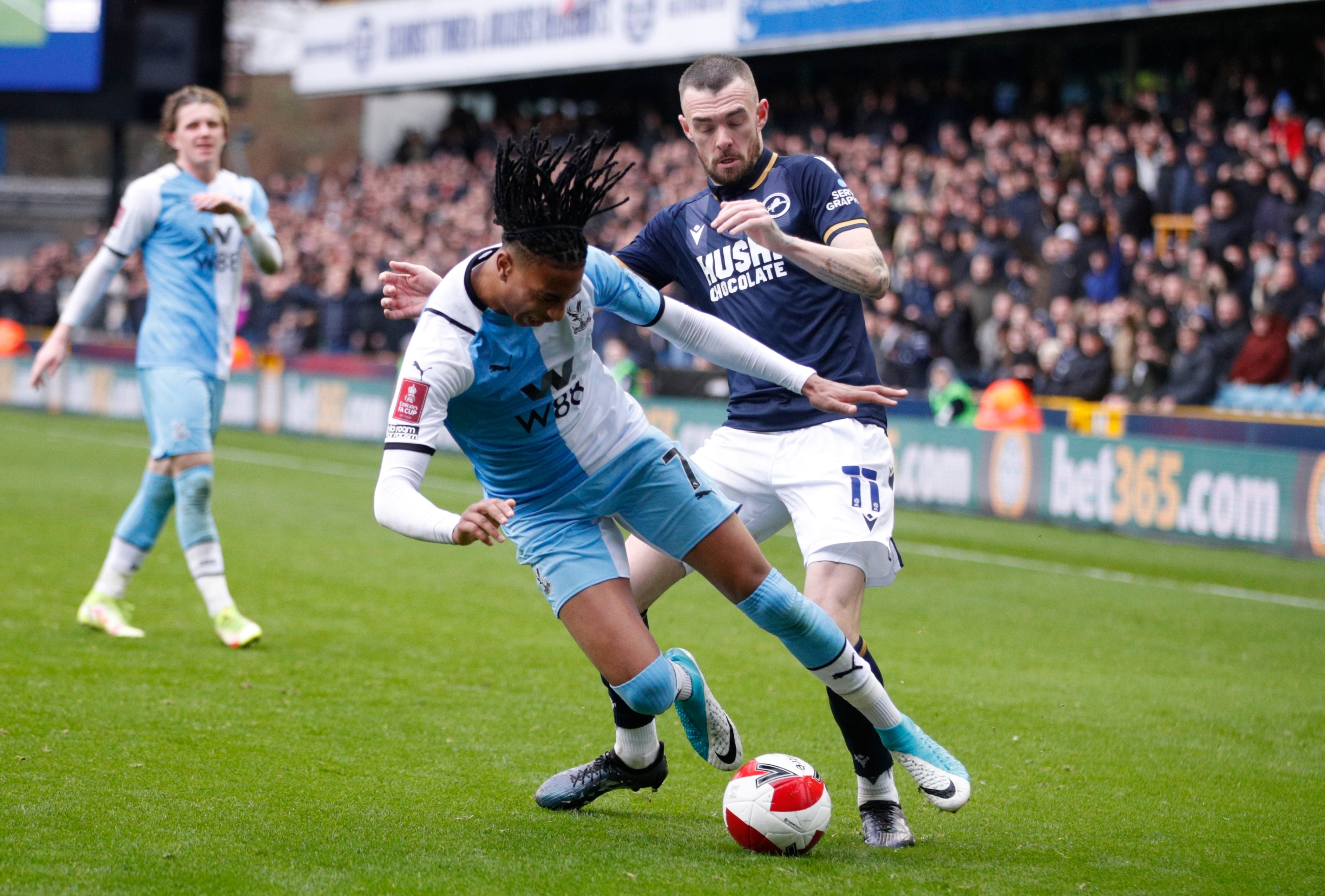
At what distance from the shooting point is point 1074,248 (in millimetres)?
17453

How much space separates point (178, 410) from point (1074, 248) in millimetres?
12681

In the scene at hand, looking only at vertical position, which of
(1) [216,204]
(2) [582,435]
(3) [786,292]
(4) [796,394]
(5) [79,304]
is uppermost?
(1) [216,204]

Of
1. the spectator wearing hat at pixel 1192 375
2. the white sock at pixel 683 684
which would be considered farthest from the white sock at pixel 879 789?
the spectator wearing hat at pixel 1192 375

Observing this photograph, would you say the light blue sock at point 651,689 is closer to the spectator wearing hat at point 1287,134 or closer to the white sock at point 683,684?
the white sock at point 683,684

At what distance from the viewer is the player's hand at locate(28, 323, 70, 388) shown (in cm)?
704

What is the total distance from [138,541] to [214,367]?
39.7 inches

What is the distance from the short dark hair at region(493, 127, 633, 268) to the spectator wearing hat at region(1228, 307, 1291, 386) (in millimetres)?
12233

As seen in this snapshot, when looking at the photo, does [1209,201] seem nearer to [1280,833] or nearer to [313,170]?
[1280,833]

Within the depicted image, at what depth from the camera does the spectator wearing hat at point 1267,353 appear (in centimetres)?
1484

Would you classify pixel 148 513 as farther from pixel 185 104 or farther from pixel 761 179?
pixel 761 179

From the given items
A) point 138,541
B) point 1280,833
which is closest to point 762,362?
point 1280,833

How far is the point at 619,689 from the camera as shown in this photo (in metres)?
4.54

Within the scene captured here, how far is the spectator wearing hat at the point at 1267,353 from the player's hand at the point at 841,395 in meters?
11.5

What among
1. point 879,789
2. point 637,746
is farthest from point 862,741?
point 637,746
